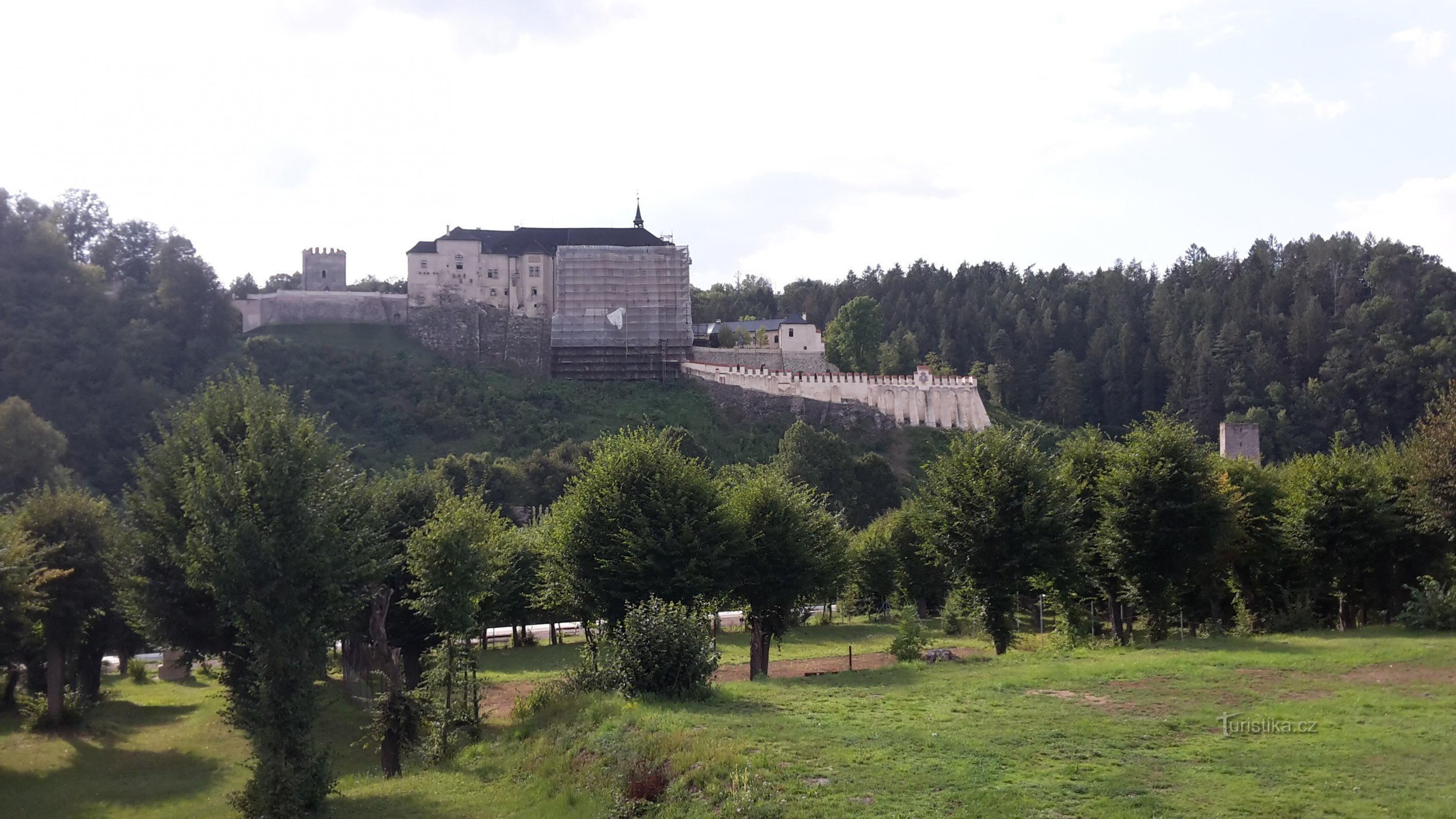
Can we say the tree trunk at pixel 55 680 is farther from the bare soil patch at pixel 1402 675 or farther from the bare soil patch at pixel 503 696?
the bare soil patch at pixel 1402 675

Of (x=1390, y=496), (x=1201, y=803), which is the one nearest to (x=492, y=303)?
(x=1390, y=496)

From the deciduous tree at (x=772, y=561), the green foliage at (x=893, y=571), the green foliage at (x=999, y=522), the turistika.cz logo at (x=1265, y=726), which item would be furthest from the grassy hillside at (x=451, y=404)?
the turistika.cz logo at (x=1265, y=726)

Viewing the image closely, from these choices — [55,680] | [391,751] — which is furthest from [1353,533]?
[55,680]

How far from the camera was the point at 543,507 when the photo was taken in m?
56.9

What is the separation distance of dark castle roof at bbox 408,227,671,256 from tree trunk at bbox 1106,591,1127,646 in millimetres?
64075

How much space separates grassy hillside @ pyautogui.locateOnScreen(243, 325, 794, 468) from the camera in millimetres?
71188

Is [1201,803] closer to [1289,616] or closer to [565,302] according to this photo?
[1289,616]

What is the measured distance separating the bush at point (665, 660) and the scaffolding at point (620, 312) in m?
65.2

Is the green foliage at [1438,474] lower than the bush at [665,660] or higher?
higher

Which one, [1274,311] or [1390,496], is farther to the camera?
[1274,311]

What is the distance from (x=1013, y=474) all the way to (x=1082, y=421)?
8380 centimetres

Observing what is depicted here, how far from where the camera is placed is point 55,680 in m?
26.0

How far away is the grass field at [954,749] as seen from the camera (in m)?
12.9

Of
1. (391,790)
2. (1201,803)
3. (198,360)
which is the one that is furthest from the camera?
(198,360)
